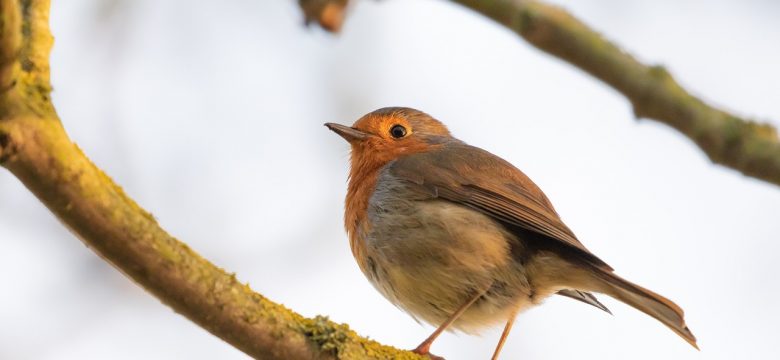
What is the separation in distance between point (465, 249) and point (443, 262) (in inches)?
5.0

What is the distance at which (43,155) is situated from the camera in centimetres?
207

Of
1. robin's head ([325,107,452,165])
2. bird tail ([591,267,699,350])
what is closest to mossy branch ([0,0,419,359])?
bird tail ([591,267,699,350])

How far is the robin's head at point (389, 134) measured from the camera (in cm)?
535

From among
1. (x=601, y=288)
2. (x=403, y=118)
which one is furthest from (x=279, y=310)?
(x=403, y=118)

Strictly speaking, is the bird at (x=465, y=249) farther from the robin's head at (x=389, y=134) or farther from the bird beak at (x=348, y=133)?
the bird beak at (x=348, y=133)

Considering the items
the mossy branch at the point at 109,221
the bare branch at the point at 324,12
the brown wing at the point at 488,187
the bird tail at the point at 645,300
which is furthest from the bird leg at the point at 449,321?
the bare branch at the point at 324,12

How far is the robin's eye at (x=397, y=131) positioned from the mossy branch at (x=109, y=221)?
2.79m

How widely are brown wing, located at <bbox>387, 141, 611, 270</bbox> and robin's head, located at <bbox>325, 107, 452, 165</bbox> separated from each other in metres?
0.19

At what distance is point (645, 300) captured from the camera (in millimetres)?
3889

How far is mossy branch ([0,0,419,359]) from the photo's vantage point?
2045mm

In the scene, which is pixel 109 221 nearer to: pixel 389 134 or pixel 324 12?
pixel 324 12

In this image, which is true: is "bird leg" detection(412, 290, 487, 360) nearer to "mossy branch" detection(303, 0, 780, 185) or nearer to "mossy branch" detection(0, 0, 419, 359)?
"mossy branch" detection(303, 0, 780, 185)

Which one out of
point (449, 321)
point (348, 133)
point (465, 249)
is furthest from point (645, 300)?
point (348, 133)

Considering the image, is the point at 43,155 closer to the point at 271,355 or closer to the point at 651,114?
the point at 271,355
